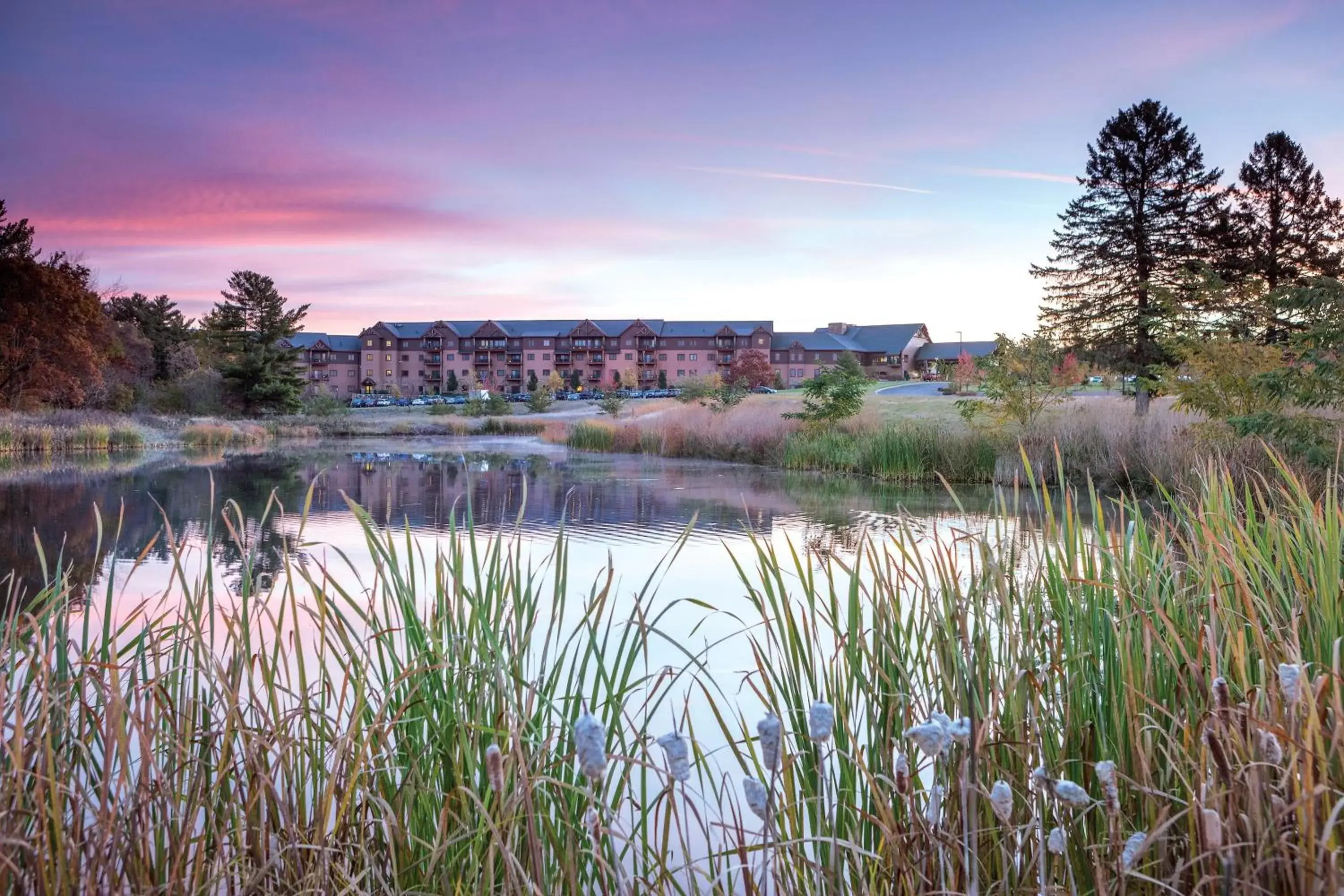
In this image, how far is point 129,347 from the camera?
43031mm

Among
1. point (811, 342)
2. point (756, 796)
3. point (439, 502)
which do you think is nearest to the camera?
point (756, 796)

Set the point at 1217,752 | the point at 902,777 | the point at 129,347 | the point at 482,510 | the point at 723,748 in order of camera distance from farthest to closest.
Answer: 1. the point at 129,347
2. the point at 482,510
3. the point at 723,748
4. the point at 902,777
5. the point at 1217,752

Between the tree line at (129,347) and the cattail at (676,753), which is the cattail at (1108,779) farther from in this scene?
the tree line at (129,347)

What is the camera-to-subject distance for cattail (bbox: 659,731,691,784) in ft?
2.72

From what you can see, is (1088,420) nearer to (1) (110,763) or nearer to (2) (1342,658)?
(2) (1342,658)

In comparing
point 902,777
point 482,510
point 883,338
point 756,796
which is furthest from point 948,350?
point 756,796

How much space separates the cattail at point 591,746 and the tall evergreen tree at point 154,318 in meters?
57.0

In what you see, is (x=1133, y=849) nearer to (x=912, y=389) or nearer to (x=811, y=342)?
(x=912, y=389)

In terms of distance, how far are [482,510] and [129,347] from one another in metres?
38.7

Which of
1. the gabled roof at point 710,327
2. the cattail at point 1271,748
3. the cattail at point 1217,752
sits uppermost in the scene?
the gabled roof at point 710,327

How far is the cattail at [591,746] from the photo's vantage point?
747 millimetres

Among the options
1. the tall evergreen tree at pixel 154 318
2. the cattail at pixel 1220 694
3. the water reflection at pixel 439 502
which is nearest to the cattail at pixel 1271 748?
the cattail at pixel 1220 694

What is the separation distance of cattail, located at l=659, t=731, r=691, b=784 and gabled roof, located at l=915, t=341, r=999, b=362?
85.9 meters

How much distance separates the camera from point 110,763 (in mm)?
1654
